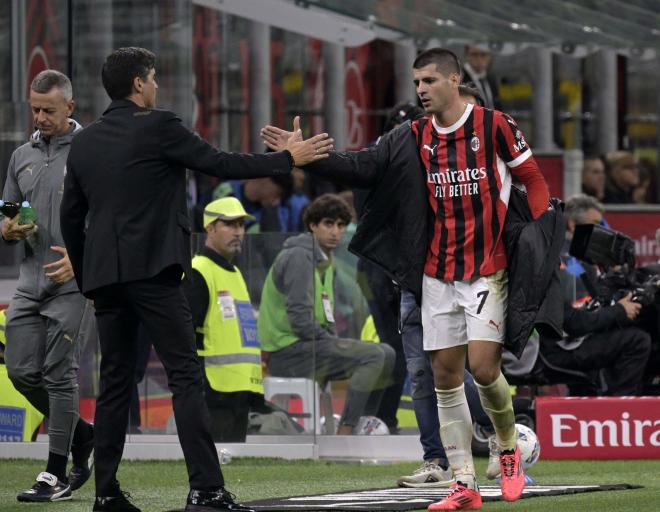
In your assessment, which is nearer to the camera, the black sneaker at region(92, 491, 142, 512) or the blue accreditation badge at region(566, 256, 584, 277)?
the black sneaker at region(92, 491, 142, 512)

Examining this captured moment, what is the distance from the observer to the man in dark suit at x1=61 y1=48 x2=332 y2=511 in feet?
26.0

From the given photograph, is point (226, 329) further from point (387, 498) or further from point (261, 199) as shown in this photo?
point (261, 199)

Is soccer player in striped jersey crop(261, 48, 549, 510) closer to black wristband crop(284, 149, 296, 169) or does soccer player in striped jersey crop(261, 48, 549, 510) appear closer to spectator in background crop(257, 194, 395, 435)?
black wristband crop(284, 149, 296, 169)

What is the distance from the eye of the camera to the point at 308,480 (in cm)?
1059

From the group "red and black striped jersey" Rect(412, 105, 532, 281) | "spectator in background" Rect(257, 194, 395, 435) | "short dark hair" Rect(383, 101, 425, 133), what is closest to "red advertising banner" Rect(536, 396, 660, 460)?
"spectator in background" Rect(257, 194, 395, 435)

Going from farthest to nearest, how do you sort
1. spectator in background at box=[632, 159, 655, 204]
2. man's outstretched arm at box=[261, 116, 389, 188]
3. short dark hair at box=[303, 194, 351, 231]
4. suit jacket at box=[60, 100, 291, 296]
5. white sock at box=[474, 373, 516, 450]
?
spectator in background at box=[632, 159, 655, 204] → short dark hair at box=[303, 194, 351, 231] → white sock at box=[474, 373, 516, 450] → man's outstretched arm at box=[261, 116, 389, 188] → suit jacket at box=[60, 100, 291, 296]

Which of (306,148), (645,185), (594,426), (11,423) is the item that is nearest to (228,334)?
(11,423)

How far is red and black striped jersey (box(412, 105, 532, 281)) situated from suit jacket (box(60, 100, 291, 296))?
84cm

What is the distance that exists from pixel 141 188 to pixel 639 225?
386 inches

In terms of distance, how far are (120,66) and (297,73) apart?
18512 mm

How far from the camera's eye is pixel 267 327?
12.1m

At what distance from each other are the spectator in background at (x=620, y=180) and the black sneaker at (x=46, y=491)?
1129cm

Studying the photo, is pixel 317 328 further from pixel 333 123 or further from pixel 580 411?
pixel 333 123

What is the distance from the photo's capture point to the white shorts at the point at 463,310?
8.32 metres
